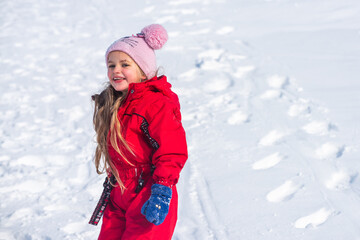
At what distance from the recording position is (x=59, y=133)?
414 centimetres

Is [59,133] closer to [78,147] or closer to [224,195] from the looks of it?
[78,147]

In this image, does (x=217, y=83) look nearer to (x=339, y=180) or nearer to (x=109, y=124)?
(x=339, y=180)

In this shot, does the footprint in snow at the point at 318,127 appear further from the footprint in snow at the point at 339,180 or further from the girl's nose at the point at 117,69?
the girl's nose at the point at 117,69

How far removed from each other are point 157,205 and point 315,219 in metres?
1.45

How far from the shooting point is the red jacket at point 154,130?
5.70 feet

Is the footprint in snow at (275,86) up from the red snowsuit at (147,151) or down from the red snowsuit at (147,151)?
down

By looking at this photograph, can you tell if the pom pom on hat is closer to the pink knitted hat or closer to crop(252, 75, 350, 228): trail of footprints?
the pink knitted hat

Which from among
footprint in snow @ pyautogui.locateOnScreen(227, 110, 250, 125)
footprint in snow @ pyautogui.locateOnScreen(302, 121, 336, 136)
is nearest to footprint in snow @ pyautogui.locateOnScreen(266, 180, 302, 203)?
footprint in snow @ pyautogui.locateOnScreen(302, 121, 336, 136)

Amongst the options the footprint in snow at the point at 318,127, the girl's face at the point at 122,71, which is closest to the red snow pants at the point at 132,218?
the girl's face at the point at 122,71

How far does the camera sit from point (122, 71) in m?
2.01

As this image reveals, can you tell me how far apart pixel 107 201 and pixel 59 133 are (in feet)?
7.44

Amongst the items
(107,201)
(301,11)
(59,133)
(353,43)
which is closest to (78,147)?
(59,133)

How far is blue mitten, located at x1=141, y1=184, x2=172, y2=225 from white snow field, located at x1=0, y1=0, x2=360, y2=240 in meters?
1.02

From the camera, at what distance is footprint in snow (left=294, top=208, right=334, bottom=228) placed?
8.73 feet
